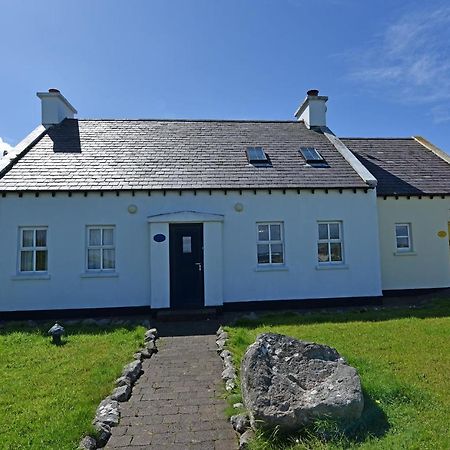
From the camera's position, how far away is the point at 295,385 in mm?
4840

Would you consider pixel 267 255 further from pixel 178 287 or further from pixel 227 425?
pixel 227 425

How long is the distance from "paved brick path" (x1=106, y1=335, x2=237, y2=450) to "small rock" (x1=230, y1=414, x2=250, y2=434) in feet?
0.24

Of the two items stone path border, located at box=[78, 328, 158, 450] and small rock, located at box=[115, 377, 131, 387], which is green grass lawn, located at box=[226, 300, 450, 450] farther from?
small rock, located at box=[115, 377, 131, 387]

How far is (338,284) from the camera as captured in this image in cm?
1321

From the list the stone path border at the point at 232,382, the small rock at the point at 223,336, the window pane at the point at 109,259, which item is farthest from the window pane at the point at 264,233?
the window pane at the point at 109,259

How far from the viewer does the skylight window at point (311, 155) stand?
575 inches

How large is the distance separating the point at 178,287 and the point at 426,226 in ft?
30.9

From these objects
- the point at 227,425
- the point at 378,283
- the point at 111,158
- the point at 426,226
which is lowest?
the point at 227,425

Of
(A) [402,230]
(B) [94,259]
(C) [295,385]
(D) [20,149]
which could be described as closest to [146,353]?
(C) [295,385]

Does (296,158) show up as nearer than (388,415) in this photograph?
No

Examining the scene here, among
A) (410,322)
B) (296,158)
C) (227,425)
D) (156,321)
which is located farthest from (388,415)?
(296,158)

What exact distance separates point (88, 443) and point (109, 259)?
28.3 ft

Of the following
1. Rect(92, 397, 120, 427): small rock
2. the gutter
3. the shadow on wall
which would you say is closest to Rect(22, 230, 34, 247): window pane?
the shadow on wall

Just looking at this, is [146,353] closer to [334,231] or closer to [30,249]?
[30,249]
